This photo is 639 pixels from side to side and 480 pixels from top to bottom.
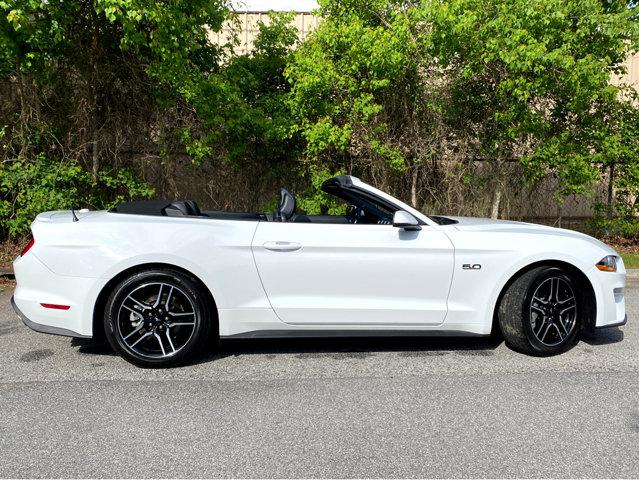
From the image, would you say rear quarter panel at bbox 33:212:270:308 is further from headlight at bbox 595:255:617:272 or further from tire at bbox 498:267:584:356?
headlight at bbox 595:255:617:272

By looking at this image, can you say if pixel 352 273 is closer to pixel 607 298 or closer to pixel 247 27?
pixel 607 298

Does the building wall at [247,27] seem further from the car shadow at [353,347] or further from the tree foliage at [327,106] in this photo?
the car shadow at [353,347]

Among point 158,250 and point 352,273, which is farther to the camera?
point 352,273

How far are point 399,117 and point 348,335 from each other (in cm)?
618

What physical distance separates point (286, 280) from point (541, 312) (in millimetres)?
2002

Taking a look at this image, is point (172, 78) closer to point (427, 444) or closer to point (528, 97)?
point (528, 97)

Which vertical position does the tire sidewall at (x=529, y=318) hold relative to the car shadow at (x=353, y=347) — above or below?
above

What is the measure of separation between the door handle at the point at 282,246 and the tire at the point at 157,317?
0.60 metres

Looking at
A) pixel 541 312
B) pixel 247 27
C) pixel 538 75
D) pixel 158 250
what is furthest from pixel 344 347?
pixel 247 27

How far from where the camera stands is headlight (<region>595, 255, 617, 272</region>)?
423cm

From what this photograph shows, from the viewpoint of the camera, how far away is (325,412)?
3215 mm

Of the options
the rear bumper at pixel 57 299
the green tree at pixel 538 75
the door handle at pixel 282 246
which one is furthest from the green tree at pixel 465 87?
the rear bumper at pixel 57 299

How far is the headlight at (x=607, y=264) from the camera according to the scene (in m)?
4.23

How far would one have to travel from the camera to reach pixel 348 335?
13.2 ft
